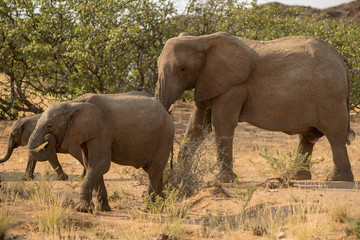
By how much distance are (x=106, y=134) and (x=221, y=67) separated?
303 cm

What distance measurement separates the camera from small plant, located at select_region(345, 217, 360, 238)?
5562 millimetres

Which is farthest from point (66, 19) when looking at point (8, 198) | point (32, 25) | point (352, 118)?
point (352, 118)

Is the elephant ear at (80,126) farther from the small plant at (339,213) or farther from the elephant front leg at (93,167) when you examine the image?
the small plant at (339,213)

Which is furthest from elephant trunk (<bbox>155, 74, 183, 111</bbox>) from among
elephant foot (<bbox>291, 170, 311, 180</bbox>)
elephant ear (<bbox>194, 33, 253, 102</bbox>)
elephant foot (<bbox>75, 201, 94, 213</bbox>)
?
elephant foot (<bbox>291, 170, 311, 180</bbox>)

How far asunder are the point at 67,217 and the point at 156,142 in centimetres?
164

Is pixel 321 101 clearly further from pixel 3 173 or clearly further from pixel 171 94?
pixel 3 173

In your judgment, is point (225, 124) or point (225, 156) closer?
point (225, 124)

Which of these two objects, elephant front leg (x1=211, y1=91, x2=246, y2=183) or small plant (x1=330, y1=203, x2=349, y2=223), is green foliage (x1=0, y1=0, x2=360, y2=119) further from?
small plant (x1=330, y1=203, x2=349, y2=223)

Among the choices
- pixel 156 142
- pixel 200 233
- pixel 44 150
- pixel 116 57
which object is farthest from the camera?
pixel 116 57

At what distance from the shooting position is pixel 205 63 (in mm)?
9117

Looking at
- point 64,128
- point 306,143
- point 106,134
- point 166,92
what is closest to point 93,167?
point 106,134

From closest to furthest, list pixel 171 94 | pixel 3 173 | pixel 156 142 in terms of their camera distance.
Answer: pixel 156 142 < pixel 171 94 < pixel 3 173

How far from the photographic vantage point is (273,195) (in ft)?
23.9

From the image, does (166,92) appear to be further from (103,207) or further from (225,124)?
(103,207)
